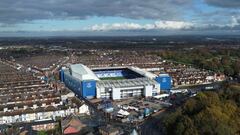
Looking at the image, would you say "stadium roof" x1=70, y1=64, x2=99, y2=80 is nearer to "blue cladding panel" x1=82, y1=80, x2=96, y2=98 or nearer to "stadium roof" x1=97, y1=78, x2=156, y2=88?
"blue cladding panel" x1=82, y1=80, x2=96, y2=98

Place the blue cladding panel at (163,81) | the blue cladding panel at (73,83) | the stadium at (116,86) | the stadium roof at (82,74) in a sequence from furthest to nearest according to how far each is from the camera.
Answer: the blue cladding panel at (163,81)
the blue cladding panel at (73,83)
the stadium roof at (82,74)
the stadium at (116,86)

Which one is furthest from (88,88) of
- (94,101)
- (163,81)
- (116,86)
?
(163,81)

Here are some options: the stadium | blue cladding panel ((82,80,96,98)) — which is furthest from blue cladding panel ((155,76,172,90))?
blue cladding panel ((82,80,96,98))

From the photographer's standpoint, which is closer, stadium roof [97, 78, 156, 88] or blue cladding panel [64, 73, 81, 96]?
stadium roof [97, 78, 156, 88]

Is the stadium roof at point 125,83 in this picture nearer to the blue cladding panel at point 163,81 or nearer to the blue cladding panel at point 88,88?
the blue cladding panel at point 88,88

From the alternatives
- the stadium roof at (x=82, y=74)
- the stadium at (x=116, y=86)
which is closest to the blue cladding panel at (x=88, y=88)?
the stadium at (x=116, y=86)

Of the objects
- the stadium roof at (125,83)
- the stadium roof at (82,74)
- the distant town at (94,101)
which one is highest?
the stadium roof at (82,74)

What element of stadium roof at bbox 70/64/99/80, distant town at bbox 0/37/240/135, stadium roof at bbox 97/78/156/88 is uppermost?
stadium roof at bbox 70/64/99/80

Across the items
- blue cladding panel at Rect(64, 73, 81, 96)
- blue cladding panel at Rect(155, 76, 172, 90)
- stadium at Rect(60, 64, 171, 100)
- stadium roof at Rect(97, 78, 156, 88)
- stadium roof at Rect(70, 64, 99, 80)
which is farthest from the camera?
blue cladding panel at Rect(155, 76, 172, 90)
